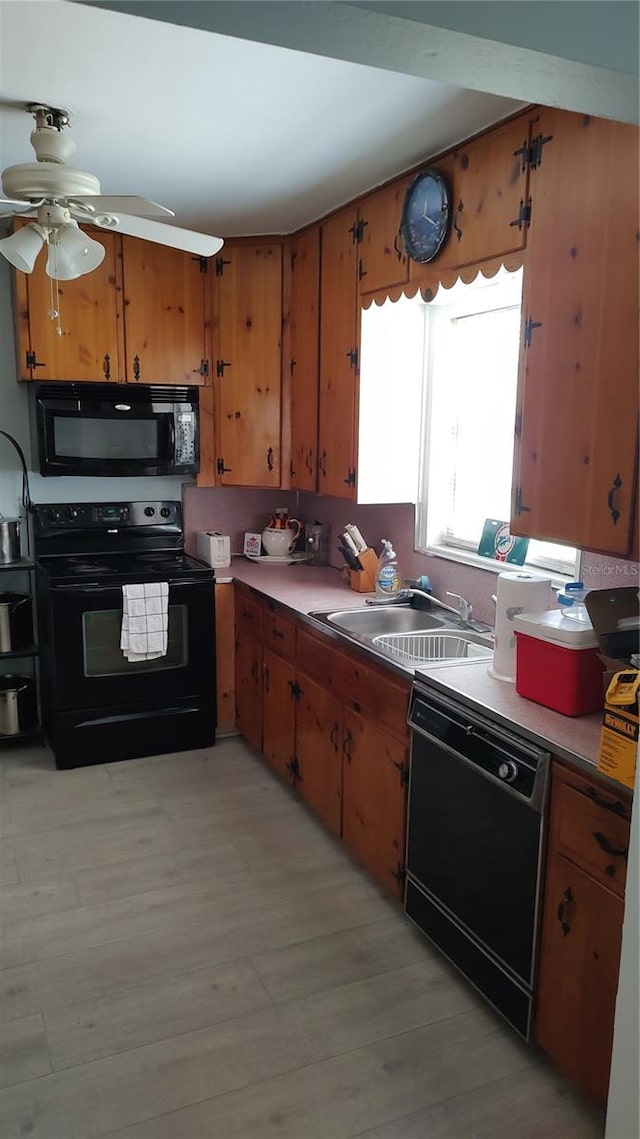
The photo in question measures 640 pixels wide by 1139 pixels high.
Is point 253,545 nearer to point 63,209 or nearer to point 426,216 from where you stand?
point 426,216

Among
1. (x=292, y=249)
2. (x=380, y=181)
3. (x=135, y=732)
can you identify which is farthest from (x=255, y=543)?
(x=380, y=181)

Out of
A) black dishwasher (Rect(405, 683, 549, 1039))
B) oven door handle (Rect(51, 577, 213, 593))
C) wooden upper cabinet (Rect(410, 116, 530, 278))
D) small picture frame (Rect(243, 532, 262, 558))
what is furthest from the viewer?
small picture frame (Rect(243, 532, 262, 558))

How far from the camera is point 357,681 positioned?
2688 millimetres

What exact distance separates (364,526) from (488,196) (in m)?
1.72

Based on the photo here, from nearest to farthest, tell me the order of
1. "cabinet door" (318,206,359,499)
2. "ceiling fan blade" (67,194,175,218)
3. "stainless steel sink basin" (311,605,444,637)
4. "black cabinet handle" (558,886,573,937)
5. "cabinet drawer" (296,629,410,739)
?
"black cabinet handle" (558,886,573,937) → "ceiling fan blade" (67,194,175,218) → "cabinet drawer" (296,629,410,739) → "stainless steel sink basin" (311,605,444,637) → "cabinet door" (318,206,359,499)

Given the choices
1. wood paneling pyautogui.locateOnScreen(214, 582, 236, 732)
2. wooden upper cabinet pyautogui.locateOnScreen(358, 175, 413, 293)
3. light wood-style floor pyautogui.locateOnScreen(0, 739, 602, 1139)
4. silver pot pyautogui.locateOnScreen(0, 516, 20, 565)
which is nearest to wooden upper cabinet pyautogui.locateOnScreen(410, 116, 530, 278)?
wooden upper cabinet pyautogui.locateOnScreen(358, 175, 413, 293)

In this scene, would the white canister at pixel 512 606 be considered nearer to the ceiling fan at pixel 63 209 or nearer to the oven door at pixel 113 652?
the ceiling fan at pixel 63 209

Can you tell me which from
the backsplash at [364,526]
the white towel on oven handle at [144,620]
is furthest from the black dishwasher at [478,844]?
the white towel on oven handle at [144,620]

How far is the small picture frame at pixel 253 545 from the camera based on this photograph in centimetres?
421

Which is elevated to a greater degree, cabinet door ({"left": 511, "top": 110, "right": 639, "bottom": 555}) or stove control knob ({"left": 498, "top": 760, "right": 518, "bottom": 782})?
cabinet door ({"left": 511, "top": 110, "right": 639, "bottom": 555})

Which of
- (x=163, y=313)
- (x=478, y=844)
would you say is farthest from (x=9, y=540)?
(x=478, y=844)

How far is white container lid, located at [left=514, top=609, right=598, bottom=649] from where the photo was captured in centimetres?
197

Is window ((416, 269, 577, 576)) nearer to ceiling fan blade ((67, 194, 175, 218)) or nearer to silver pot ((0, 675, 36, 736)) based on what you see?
ceiling fan blade ((67, 194, 175, 218))

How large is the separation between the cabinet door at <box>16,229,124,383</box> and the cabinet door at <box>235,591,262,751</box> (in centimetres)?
127
